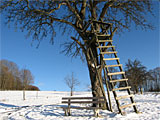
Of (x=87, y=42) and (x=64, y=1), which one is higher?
(x=64, y=1)

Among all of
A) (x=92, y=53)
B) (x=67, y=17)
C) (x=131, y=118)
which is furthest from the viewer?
(x=67, y=17)

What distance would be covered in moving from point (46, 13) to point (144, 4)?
628 centimetres

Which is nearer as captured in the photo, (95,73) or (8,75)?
(95,73)

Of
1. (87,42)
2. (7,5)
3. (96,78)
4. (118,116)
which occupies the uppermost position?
(7,5)

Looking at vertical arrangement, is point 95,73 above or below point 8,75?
above

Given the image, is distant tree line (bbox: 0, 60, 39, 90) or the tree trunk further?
distant tree line (bbox: 0, 60, 39, 90)

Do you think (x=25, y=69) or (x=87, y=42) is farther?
(x=25, y=69)

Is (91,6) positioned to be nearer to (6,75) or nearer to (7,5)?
(7,5)

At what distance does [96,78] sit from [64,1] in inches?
205

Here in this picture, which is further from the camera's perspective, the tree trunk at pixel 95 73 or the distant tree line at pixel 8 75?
the distant tree line at pixel 8 75

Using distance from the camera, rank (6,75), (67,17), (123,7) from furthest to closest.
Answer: (6,75) → (67,17) → (123,7)

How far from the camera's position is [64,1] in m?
7.71

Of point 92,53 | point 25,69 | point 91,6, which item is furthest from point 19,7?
point 25,69

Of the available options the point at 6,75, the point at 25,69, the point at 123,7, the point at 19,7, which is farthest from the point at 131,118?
the point at 6,75
